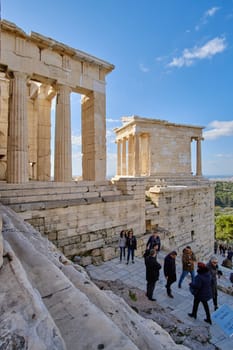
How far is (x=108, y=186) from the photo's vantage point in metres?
9.16

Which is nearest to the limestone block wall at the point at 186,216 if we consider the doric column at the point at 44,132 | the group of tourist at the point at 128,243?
the group of tourist at the point at 128,243

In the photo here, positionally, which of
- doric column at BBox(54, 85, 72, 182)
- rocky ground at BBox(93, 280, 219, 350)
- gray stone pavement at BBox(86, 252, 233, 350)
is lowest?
gray stone pavement at BBox(86, 252, 233, 350)

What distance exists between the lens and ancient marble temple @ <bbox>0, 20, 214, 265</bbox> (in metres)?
7.28

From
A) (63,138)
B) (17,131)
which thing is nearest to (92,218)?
(63,138)

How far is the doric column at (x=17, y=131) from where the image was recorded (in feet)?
25.4

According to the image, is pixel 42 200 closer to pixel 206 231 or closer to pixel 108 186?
pixel 108 186

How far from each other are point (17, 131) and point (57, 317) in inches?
304

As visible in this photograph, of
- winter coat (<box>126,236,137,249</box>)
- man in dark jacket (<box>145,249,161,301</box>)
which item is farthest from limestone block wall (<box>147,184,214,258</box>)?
man in dark jacket (<box>145,249,161,301</box>)

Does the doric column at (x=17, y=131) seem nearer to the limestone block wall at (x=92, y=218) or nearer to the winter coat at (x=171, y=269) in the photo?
the limestone block wall at (x=92, y=218)

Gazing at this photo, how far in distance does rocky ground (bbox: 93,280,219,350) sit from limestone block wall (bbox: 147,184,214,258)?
5550 mm

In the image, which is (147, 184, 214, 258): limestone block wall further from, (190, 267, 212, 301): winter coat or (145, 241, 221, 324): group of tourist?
(190, 267, 212, 301): winter coat

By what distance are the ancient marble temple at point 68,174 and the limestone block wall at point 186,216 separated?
2.2 inches

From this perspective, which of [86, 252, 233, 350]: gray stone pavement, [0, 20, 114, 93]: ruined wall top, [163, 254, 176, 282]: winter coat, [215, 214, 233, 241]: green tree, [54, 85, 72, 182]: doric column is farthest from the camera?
[215, 214, 233, 241]: green tree

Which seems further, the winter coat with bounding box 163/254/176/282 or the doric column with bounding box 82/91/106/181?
the doric column with bounding box 82/91/106/181
